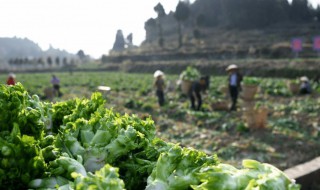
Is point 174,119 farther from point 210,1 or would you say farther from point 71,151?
point 210,1

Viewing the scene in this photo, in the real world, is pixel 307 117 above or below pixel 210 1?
below

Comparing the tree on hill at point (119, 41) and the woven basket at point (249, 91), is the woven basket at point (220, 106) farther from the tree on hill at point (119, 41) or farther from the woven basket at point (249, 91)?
the tree on hill at point (119, 41)

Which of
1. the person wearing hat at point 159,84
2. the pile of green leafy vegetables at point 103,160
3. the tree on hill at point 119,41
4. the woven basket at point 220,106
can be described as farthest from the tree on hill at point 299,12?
the pile of green leafy vegetables at point 103,160

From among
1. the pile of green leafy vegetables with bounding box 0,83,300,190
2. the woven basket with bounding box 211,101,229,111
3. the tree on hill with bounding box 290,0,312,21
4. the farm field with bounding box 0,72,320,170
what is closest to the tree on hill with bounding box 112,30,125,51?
the tree on hill with bounding box 290,0,312,21

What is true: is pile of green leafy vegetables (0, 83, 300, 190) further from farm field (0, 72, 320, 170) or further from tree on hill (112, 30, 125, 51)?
tree on hill (112, 30, 125, 51)

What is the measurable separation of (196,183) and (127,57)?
68.2 metres

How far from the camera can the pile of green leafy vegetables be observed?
5.13 feet

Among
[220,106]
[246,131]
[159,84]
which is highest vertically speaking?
[159,84]

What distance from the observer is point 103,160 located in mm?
1854

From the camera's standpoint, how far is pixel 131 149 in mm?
1941

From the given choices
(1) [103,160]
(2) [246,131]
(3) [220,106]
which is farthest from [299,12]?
(1) [103,160]

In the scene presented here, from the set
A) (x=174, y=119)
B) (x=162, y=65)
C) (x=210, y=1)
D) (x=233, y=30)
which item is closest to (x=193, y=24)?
(x=210, y=1)

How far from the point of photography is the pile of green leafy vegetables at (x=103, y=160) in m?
1.56

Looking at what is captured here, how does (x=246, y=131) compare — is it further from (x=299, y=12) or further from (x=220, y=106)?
(x=299, y=12)
